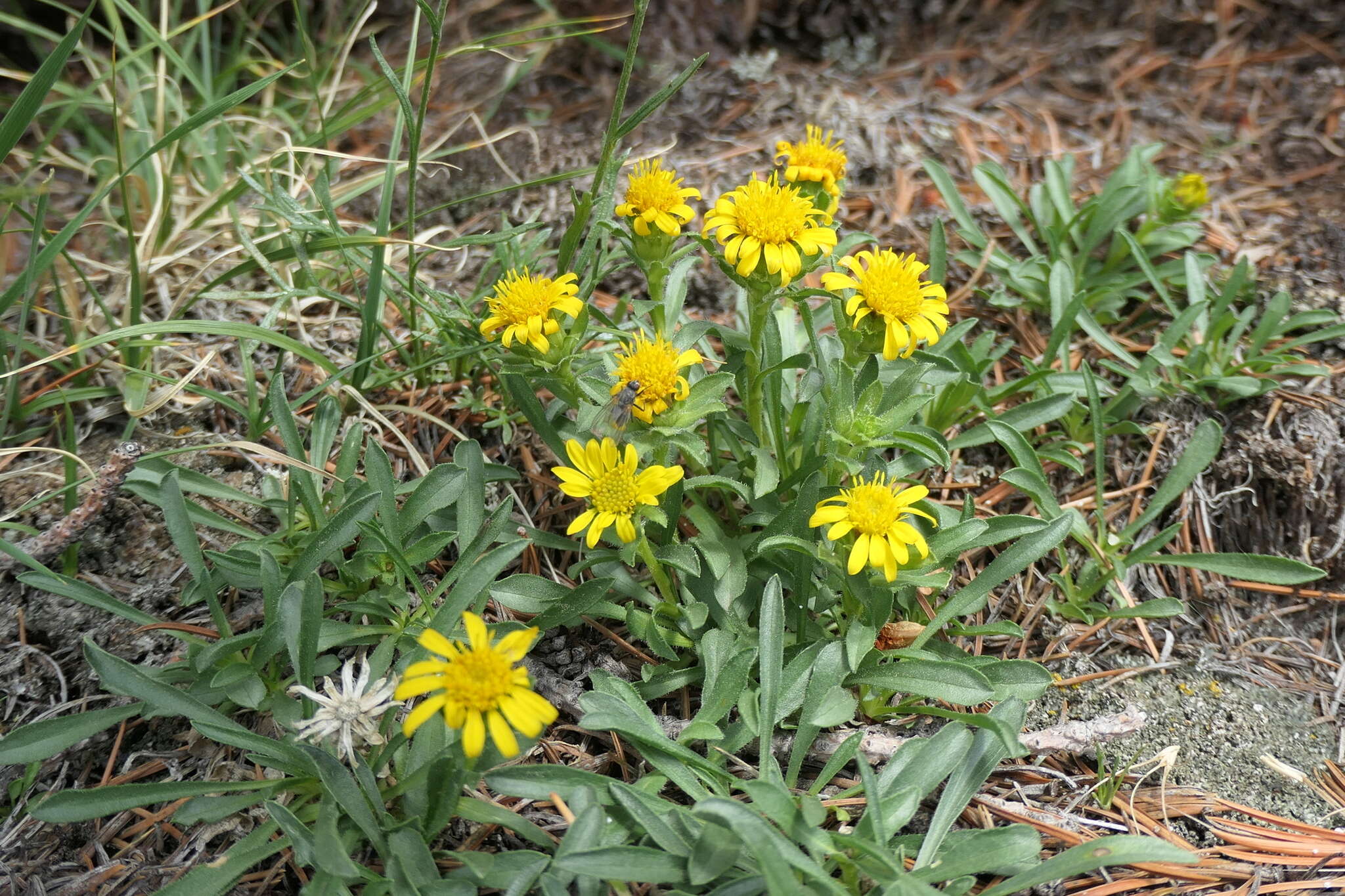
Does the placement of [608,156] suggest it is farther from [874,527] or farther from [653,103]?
[874,527]

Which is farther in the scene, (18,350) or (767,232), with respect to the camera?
(18,350)

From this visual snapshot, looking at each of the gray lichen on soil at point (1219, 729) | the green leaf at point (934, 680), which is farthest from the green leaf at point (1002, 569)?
the gray lichen on soil at point (1219, 729)

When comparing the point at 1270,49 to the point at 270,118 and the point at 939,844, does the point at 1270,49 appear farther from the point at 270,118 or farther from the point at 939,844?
the point at 270,118

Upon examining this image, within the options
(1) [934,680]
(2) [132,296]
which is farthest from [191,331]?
(1) [934,680]

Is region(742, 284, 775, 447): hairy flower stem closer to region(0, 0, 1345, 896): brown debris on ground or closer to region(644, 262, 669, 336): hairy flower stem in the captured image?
region(644, 262, 669, 336): hairy flower stem

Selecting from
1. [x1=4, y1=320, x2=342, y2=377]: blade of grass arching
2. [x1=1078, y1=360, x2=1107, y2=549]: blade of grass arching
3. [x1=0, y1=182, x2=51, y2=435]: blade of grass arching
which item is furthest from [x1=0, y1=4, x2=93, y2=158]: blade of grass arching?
[x1=1078, y1=360, x2=1107, y2=549]: blade of grass arching

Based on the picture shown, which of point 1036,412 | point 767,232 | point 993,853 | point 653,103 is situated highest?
point 653,103

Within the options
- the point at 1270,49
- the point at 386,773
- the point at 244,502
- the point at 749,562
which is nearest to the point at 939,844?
the point at 749,562
